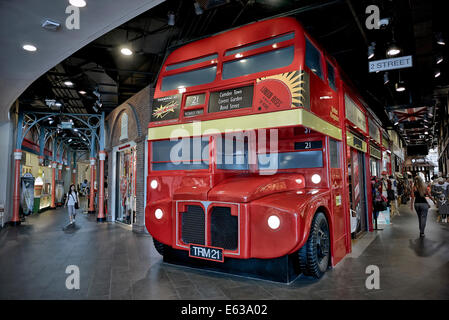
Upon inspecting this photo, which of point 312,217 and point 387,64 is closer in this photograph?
point 312,217

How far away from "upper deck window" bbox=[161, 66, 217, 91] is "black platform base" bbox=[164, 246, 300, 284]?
2.74 meters

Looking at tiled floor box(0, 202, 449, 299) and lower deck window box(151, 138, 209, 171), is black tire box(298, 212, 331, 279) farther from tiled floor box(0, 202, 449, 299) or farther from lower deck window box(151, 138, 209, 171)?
lower deck window box(151, 138, 209, 171)

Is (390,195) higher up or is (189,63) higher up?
(189,63)

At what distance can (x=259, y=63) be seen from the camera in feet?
→ 13.7

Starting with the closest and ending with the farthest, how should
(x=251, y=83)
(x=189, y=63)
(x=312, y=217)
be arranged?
(x=312, y=217), (x=251, y=83), (x=189, y=63)

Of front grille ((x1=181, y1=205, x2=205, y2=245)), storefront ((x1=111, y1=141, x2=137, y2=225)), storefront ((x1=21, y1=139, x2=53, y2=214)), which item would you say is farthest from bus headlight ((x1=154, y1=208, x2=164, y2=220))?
storefront ((x1=21, y1=139, x2=53, y2=214))

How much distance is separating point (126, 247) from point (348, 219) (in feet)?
15.3

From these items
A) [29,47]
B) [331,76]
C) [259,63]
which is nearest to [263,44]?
[259,63]

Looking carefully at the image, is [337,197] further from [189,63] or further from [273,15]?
[273,15]

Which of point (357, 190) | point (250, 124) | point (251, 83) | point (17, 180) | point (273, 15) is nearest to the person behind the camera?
point (250, 124)

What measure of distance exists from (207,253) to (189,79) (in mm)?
2729

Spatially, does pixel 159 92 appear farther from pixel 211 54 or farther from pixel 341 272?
pixel 341 272

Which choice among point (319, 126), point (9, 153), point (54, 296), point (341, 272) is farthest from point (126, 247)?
point (9, 153)

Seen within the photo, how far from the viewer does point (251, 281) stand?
3980mm
